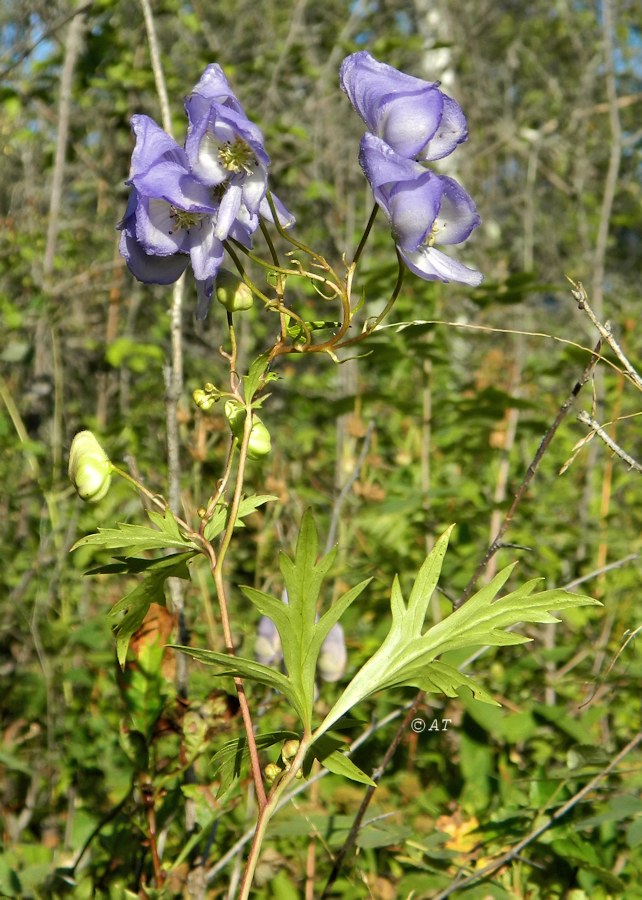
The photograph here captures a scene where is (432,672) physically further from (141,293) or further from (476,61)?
(476,61)

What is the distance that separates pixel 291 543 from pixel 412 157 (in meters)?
1.02

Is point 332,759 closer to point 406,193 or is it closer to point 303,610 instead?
point 303,610

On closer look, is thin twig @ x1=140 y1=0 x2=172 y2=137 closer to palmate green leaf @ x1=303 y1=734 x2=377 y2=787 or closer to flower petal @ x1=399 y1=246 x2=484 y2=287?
flower petal @ x1=399 y1=246 x2=484 y2=287

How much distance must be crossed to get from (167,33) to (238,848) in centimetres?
448

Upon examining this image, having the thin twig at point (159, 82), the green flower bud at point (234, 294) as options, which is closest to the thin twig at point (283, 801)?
the green flower bud at point (234, 294)

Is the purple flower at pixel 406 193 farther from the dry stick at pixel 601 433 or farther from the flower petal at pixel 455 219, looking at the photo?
the dry stick at pixel 601 433

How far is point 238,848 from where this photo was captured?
4.22ft

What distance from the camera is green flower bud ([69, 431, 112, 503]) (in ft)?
3.44

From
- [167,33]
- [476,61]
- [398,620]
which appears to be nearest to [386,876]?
[398,620]

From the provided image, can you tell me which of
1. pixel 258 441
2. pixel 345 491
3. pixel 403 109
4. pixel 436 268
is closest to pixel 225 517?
pixel 258 441

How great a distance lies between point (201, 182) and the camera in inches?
38.3

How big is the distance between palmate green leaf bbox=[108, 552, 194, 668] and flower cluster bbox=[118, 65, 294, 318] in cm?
28

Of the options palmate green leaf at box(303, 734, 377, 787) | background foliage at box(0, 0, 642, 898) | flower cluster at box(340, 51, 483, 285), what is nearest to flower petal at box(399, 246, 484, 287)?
flower cluster at box(340, 51, 483, 285)

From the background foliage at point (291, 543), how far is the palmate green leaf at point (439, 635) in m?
0.18
